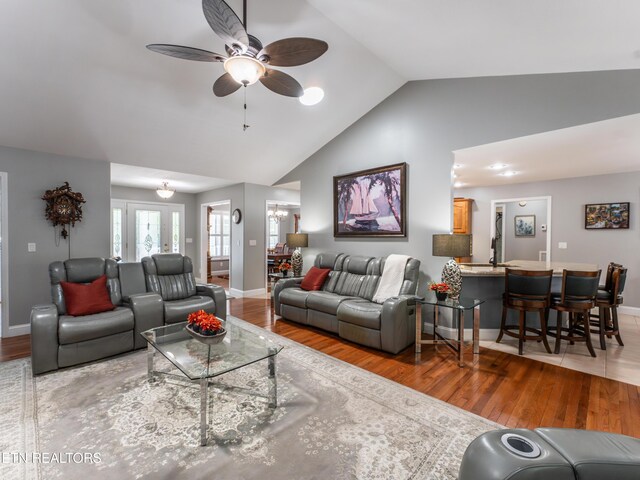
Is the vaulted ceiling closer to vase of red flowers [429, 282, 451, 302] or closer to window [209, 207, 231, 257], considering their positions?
vase of red flowers [429, 282, 451, 302]

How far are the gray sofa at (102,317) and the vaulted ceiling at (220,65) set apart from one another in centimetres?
171

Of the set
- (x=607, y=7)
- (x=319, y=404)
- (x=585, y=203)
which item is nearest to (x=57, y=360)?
(x=319, y=404)

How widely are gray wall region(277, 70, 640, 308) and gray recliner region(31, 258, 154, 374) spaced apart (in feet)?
10.6

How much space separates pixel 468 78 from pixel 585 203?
343 centimetres

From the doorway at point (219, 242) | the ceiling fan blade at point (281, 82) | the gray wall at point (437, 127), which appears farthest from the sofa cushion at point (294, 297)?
the doorway at point (219, 242)

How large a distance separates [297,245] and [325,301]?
178 centimetres

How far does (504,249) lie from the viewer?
7.34 metres

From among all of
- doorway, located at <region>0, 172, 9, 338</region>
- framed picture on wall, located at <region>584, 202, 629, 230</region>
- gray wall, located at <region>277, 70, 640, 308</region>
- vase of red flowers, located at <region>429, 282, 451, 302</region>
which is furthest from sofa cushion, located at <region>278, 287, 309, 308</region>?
framed picture on wall, located at <region>584, 202, 629, 230</region>

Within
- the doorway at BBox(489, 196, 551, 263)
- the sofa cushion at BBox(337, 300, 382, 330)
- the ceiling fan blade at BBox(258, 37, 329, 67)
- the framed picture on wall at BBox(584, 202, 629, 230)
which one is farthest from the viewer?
the doorway at BBox(489, 196, 551, 263)

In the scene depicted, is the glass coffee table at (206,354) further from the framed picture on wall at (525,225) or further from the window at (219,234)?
the framed picture on wall at (525,225)

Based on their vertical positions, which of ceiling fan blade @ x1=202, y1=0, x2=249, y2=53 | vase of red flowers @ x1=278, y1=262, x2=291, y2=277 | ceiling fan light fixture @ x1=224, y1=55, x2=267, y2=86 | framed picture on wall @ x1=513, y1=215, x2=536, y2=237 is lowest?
vase of red flowers @ x1=278, y1=262, x2=291, y2=277

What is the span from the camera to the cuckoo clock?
4.05 metres

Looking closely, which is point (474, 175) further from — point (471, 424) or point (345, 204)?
point (471, 424)

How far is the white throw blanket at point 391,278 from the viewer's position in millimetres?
3857
